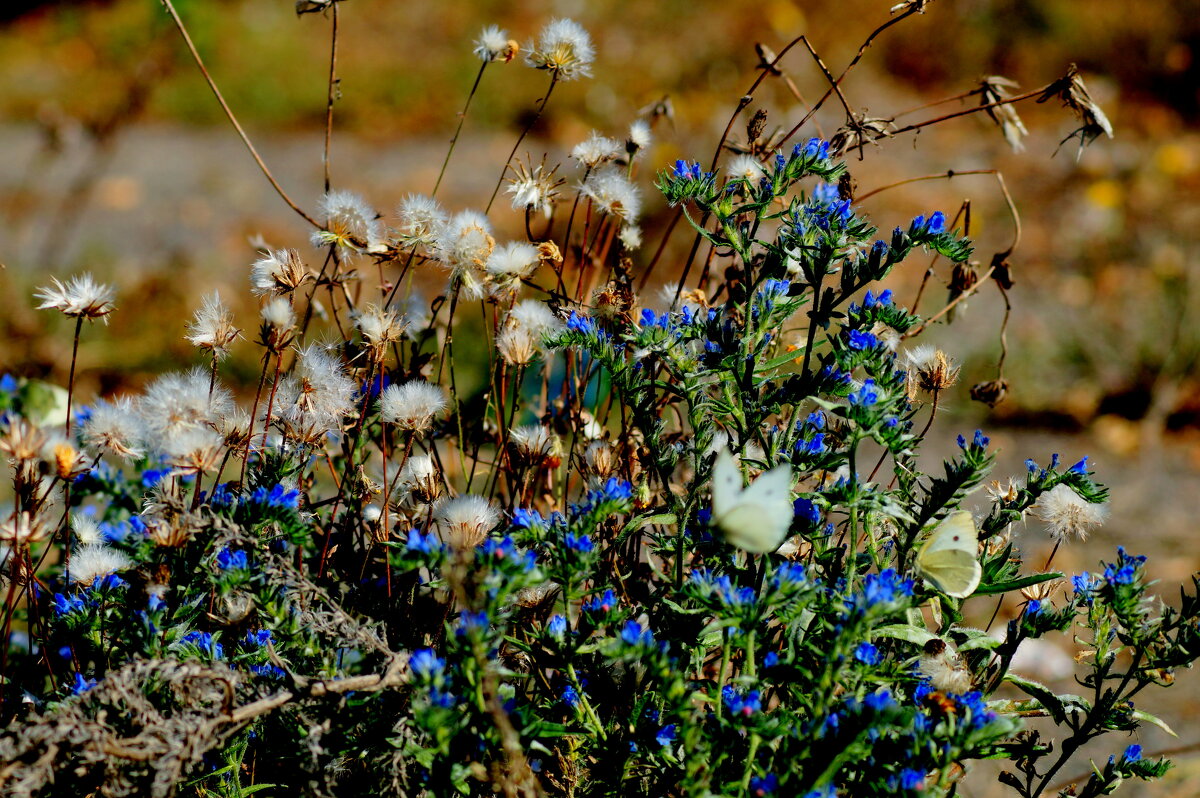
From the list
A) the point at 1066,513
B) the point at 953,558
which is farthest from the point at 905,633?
the point at 1066,513

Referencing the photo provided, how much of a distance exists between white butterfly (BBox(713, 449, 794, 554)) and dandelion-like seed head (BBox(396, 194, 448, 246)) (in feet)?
2.05

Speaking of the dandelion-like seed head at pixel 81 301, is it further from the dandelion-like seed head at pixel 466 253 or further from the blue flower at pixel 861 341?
the blue flower at pixel 861 341

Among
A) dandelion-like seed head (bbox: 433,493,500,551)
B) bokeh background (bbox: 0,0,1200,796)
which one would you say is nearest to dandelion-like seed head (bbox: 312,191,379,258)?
dandelion-like seed head (bbox: 433,493,500,551)

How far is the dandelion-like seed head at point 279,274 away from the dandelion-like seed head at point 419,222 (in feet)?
0.53

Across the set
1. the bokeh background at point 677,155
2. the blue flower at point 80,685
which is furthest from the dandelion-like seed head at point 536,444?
the bokeh background at point 677,155

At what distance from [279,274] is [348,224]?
0.54 feet

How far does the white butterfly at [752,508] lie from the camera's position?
1035 mm

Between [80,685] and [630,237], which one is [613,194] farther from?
[80,685]

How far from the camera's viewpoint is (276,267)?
1.36m

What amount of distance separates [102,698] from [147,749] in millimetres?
95

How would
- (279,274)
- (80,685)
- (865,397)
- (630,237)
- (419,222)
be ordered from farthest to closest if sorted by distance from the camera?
(630,237)
(419,222)
(279,274)
(80,685)
(865,397)

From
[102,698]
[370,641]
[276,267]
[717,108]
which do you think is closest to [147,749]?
[102,698]

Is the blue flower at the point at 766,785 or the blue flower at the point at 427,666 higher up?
the blue flower at the point at 427,666

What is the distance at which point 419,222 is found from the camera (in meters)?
1.47
